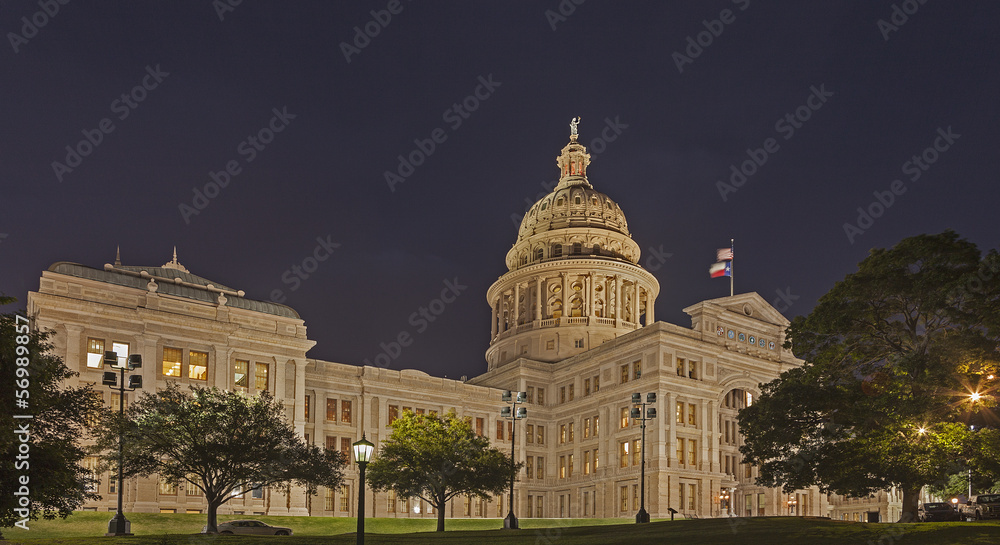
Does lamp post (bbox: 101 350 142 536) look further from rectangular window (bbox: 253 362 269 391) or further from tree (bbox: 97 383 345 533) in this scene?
rectangular window (bbox: 253 362 269 391)

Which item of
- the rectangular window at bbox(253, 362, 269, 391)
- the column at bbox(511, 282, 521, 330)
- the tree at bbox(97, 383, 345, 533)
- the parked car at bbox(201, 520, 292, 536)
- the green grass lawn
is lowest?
the parked car at bbox(201, 520, 292, 536)

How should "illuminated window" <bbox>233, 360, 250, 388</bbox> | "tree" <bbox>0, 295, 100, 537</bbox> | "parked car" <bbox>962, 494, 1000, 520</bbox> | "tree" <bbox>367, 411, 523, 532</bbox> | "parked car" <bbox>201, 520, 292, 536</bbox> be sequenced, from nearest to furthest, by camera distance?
1. "tree" <bbox>0, 295, 100, 537</bbox>
2. "parked car" <bbox>962, 494, 1000, 520</bbox>
3. "parked car" <bbox>201, 520, 292, 536</bbox>
4. "tree" <bbox>367, 411, 523, 532</bbox>
5. "illuminated window" <bbox>233, 360, 250, 388</bbox>

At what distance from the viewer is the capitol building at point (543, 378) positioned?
6612cm

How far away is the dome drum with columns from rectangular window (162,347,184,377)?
158ft

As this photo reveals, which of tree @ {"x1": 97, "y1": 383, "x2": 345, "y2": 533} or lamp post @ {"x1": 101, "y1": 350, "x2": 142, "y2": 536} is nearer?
lamp post @ {"x1": 101, "y1": 350, "x2": 142, "y2": 536}

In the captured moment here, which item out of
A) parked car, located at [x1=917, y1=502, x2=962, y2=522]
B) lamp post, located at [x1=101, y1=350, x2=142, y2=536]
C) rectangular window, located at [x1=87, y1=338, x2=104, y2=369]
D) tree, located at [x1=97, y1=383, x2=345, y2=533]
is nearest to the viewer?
lamp post, located at [x1=101, y1=350, x2=142, y2=536]

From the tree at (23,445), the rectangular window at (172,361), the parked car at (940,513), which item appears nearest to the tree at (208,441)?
the tree at (23,445)

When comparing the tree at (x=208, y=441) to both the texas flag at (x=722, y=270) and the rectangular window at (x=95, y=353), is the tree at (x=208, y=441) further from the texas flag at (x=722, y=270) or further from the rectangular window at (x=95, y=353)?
the texas flag at (x=722, y=270)

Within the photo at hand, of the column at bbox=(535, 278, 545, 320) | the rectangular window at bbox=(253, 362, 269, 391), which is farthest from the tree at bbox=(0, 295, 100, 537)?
the column at bbox=(535, 278, 545, 320)

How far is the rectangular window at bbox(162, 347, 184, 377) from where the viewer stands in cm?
6775

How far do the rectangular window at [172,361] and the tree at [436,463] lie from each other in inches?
688

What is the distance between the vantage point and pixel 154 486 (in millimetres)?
63188

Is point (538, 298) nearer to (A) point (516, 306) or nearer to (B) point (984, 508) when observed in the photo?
(A) point (516, 306)

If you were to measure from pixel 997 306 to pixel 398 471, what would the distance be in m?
38.5
